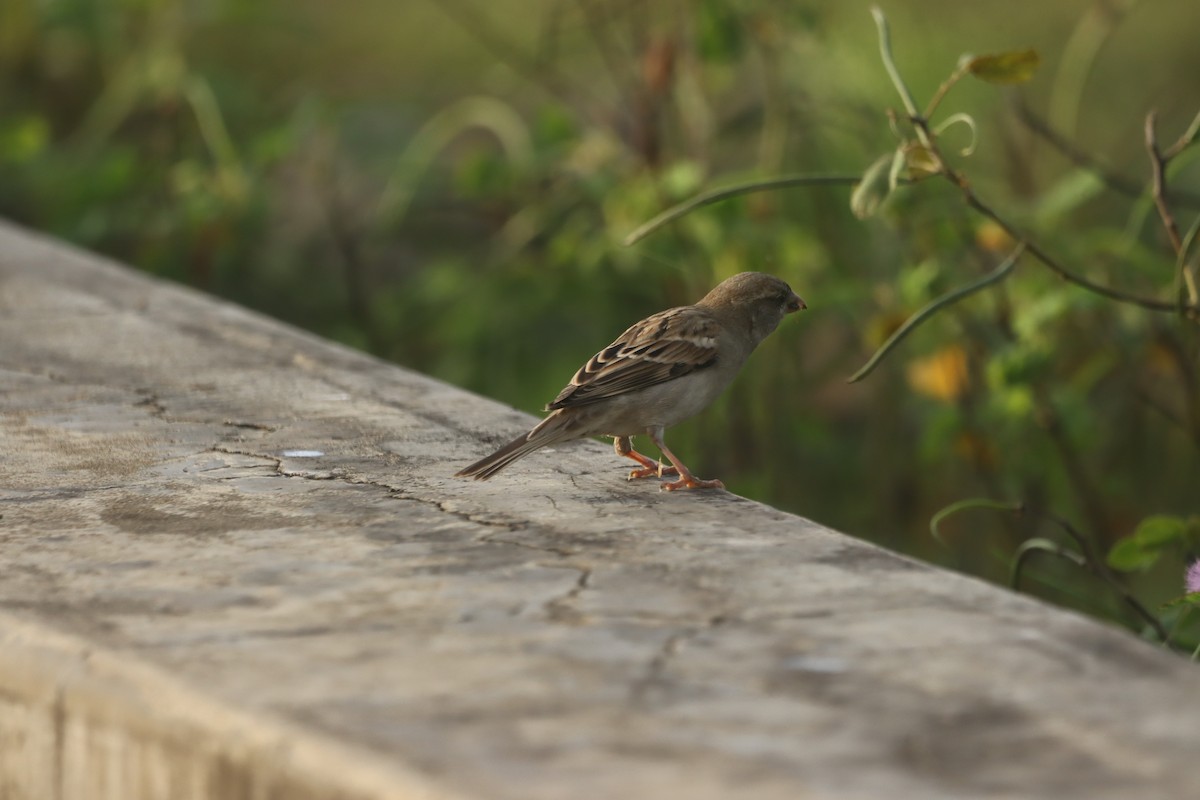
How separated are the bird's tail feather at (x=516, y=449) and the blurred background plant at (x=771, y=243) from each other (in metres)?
1.13

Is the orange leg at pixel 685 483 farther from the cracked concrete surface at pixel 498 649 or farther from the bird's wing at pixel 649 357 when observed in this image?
the bird's wing at pixel 649 357

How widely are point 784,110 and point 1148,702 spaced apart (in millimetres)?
3607

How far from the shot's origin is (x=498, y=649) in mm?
2131

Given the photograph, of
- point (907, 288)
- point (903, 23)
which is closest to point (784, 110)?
point (907, 288)

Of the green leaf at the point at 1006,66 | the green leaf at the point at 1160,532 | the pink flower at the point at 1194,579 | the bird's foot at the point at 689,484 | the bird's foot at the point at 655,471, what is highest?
the green leaf at the point at 1006,66

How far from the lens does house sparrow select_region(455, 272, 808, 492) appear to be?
3133 millimetres

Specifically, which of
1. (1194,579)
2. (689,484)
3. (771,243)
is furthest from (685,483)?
(771,243)

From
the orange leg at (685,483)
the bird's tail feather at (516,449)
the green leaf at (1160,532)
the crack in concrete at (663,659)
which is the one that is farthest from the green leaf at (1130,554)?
A: the crack in concrete at (663,659)

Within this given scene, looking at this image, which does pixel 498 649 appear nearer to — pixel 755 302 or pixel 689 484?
pixel 689 484

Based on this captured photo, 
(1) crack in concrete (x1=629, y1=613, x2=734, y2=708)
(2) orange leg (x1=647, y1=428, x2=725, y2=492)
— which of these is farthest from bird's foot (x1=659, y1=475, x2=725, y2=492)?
(1) crack in concrete (x1=629, y1=613, x2=734, y2=708)

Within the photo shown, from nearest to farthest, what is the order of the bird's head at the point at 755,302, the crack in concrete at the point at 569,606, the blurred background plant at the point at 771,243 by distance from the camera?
the crack in concrete at the point at 569,606 < the bird's head at the point at 755,302 < the blurred background plant at the point at 771,243

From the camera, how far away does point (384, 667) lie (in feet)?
6.77

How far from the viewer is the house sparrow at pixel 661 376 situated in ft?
10.3

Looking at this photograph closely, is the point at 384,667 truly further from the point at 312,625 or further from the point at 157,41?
the point at 157,41
